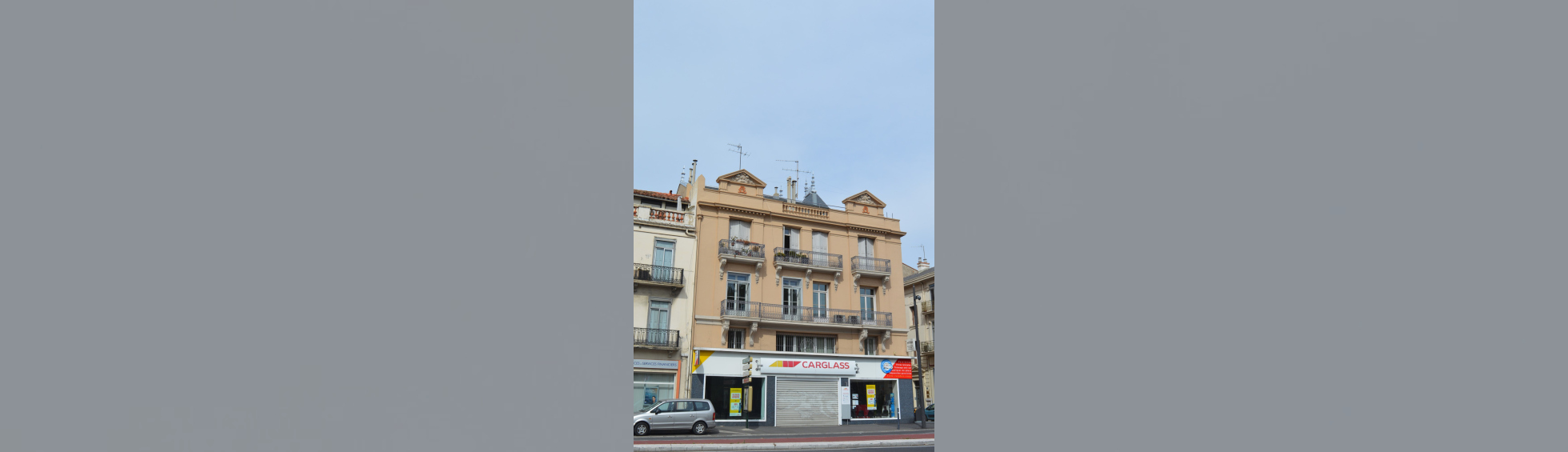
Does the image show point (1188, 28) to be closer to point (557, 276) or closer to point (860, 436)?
point (557, 276)

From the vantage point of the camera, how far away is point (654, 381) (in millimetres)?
11148

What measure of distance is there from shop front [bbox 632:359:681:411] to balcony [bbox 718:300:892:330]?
1.19 metres

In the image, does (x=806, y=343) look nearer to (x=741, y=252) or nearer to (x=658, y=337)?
(x=741, y=252)

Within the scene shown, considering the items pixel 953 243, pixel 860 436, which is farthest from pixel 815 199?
pixel 953 243

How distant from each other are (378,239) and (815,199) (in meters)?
13.3

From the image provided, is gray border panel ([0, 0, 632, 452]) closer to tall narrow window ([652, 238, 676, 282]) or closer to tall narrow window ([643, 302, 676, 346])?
tall narrow window ([643, 302, 676, 346])

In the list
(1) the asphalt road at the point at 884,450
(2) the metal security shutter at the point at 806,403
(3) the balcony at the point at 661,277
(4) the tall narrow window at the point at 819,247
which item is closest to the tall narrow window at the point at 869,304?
(4) the tall narrow window at the point at 819,247

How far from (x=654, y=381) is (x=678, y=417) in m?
2.44

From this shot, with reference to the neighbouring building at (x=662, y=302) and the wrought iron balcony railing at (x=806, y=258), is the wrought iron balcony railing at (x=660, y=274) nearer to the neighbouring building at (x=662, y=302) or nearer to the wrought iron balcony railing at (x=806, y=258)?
the neighbouring building at (x=662, y=302)

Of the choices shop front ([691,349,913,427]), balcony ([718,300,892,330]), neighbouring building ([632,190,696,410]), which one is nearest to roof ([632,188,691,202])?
neighbouring building ([632,190,696,410])

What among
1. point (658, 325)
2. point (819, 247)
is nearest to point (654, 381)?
point (658, 325)

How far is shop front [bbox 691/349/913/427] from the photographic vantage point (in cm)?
1131

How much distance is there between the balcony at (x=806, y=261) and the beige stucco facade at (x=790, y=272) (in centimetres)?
2

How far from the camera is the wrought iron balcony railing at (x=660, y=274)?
37.1ft
